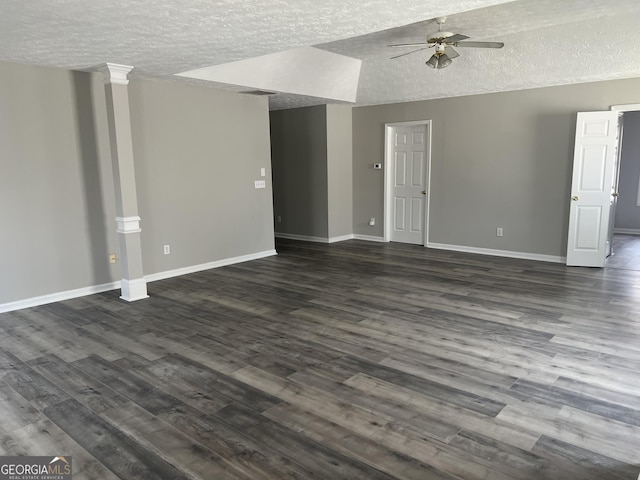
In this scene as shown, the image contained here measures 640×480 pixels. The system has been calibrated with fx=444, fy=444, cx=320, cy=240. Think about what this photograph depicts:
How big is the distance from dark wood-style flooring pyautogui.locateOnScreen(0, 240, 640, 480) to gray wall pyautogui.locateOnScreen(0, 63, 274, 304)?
1.87ft

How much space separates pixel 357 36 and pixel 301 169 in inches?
144

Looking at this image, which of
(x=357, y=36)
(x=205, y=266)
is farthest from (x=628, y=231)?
(x=205, y=266)

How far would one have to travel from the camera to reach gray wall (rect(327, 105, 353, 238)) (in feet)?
26.4

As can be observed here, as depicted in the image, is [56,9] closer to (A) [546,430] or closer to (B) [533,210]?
(A) [546,430]

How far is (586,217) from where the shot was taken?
19.8 feet

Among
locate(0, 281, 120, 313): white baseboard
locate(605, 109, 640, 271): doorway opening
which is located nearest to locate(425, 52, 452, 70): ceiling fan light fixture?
locate(0, 281, 120, 313): white baseboard

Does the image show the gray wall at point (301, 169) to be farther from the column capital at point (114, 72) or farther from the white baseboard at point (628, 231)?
the white baseboard at point (628, 231)

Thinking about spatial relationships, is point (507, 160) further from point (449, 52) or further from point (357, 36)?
point (357, 36)

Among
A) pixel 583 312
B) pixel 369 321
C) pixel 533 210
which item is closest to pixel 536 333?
pixel 583 312

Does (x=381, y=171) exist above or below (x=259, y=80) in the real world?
below

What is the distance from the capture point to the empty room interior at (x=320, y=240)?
2443mm

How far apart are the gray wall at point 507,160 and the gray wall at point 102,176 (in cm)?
294

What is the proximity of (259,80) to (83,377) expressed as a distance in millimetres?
4204

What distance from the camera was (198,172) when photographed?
6.04 metres
